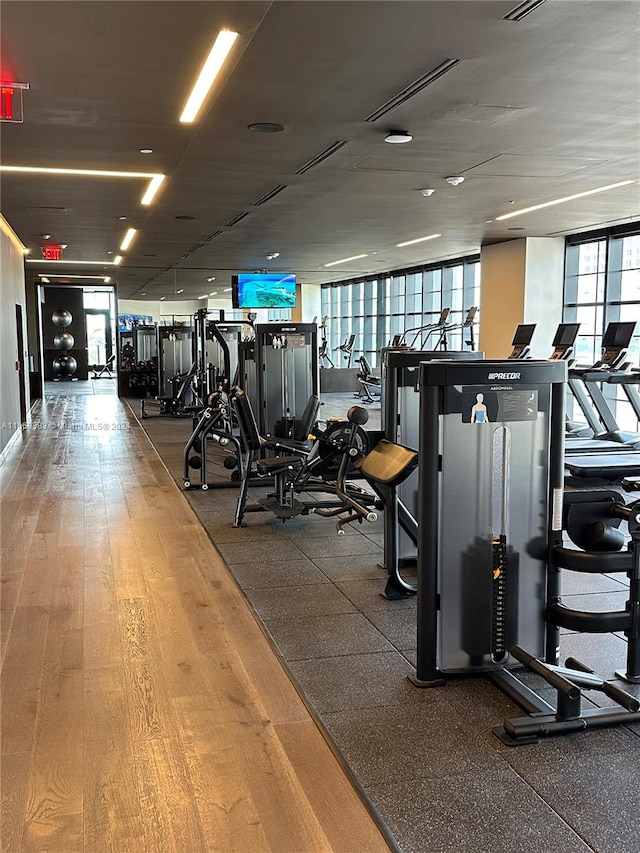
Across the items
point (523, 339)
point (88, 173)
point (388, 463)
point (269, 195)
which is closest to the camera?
point (388, 463)

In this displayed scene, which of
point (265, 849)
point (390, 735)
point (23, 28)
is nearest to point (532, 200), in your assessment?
point (23, 28)

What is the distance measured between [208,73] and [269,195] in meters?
3.79

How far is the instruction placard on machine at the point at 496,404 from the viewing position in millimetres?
2961

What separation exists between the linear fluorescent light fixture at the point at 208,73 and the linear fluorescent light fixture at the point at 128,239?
572 cm

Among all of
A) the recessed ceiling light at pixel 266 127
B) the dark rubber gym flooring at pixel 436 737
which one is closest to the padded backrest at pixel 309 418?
the dark rubber gym flooring at pixel 436 737

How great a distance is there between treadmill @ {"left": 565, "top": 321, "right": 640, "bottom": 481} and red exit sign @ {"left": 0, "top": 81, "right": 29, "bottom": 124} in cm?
522

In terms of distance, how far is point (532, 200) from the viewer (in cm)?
830

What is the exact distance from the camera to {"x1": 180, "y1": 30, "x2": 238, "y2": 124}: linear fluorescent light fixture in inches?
140

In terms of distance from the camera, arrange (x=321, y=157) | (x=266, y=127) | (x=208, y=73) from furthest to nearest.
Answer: (x=321, y=157) < (x=266, y=127) < (x=208, y=73)

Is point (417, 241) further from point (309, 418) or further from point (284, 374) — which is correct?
point (309, 418)

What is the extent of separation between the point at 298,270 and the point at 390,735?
14733mm

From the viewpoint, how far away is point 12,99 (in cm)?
409

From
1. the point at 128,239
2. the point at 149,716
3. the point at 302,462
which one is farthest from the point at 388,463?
the point at 128,239

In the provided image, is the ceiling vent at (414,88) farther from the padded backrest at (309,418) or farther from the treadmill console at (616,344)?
the treadmill console at (616,344)
